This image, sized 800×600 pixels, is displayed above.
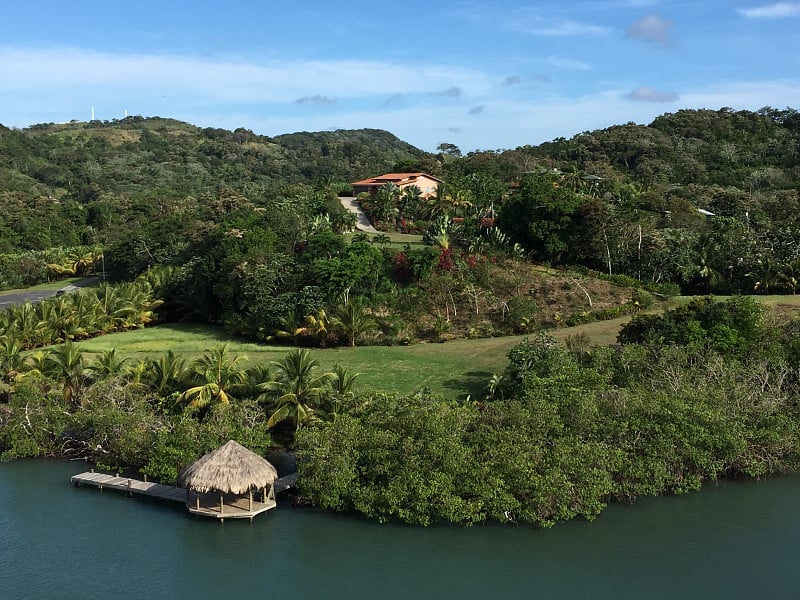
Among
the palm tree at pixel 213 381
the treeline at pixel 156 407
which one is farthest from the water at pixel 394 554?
the palm tree at pixel 213 381

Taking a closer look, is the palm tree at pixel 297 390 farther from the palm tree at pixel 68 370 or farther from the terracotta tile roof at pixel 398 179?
the terracotta tile roof at pixel 398 179

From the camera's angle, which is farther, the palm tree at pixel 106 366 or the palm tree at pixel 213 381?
the palm tree at pixel 106 366

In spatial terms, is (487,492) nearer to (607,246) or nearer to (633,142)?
(607,246)

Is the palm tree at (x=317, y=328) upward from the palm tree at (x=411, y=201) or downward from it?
downward

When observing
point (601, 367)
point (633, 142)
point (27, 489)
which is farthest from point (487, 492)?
point (633, 142)

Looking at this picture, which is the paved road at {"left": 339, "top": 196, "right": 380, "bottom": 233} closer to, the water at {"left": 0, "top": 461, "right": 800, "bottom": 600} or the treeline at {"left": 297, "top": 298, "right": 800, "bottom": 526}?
the treeline at {"left": 297, "top": 298, "right": 800, "bottom": 526}

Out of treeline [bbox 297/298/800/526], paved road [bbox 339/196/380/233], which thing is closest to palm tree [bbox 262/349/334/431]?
treeline [bbox 297/298/800/526]
